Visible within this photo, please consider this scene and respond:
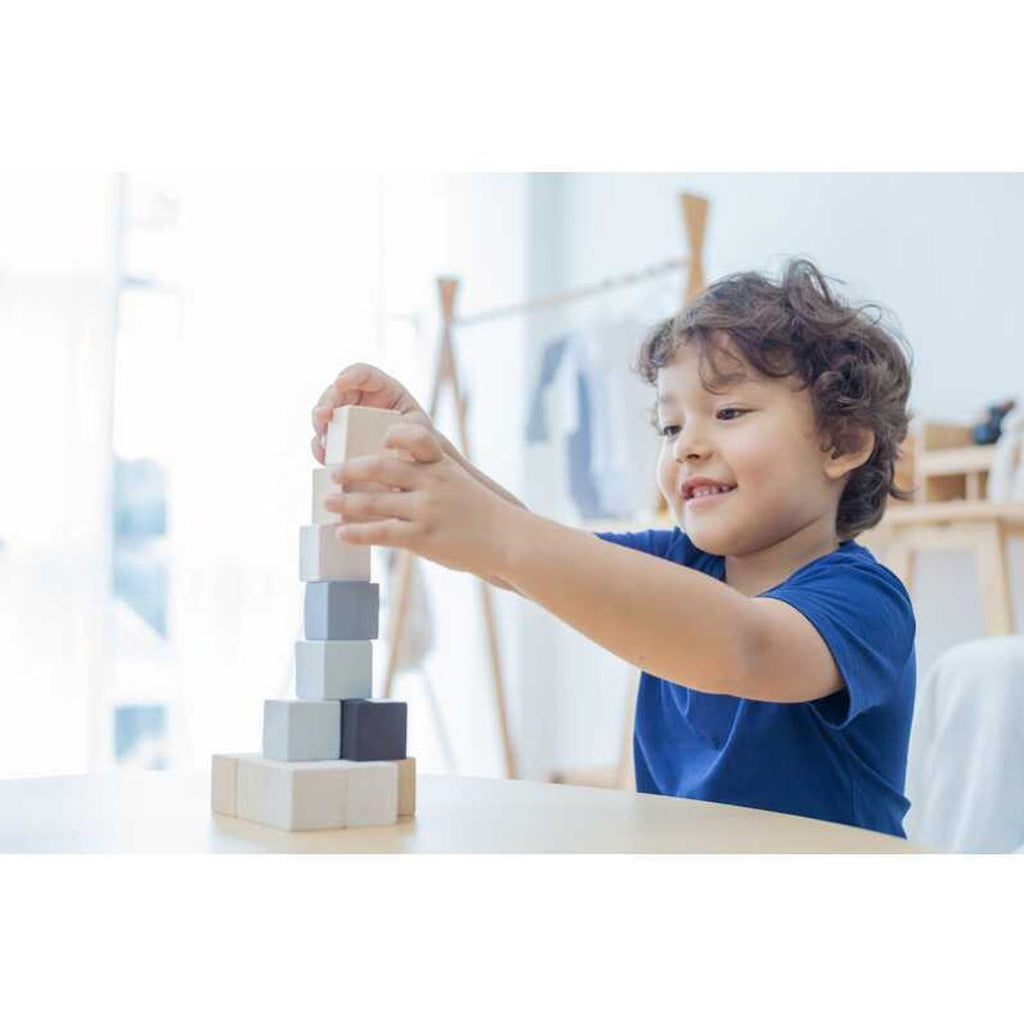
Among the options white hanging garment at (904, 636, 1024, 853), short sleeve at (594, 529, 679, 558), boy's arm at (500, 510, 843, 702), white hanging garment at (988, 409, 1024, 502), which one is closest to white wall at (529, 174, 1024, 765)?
white hanging garment at (988, 409, 1024, 502)

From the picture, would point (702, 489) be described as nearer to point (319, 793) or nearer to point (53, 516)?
point (319, 793)

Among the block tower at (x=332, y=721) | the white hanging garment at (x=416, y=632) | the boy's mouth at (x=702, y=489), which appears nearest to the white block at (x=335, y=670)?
the block tower at (x=332, y=721)

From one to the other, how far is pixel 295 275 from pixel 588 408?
1008 mm

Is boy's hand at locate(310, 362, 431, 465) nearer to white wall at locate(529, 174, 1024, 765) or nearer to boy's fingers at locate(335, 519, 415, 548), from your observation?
boy's fingers at locate(335, 519, 415, 548)

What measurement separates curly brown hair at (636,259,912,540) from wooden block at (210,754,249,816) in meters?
Result: 0.53

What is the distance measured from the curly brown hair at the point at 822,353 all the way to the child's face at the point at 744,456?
1 cm

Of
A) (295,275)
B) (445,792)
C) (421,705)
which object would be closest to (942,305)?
(295,275)

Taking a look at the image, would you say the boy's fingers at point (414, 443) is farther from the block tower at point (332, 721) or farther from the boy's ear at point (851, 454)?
the boy's ear at point (851, 454)

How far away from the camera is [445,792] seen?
0.97 metres

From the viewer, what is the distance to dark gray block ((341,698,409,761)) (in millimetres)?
834

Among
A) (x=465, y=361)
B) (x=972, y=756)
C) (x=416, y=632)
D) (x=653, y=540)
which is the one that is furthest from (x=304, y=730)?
(x=465, y=361)

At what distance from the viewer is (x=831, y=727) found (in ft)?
3.44

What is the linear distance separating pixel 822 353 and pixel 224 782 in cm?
65

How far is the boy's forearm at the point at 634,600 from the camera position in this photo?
753 millimetres
